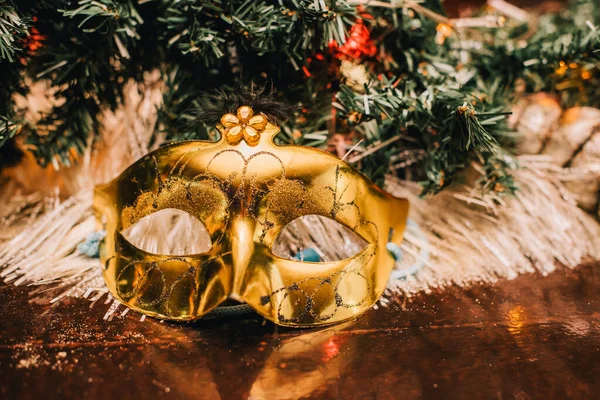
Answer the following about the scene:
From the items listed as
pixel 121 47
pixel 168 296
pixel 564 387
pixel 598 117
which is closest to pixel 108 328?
pixel 168 296

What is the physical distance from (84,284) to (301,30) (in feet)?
1.17

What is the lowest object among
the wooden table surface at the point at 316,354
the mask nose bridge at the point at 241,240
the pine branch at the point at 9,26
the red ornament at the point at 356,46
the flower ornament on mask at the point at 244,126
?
the wooden table surface at the point at 316,354

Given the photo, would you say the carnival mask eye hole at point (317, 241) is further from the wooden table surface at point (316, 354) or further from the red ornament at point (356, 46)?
the red ornament at point (356, 46)

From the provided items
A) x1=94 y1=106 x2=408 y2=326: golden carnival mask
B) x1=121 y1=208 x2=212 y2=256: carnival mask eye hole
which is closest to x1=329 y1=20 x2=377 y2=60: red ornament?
x1=94 y1=106 x2=408 y2=326: golden carnival mask

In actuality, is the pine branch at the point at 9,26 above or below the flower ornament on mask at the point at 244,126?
above

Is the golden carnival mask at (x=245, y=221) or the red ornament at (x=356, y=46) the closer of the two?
the golden carnival mask at (x=245, y=221)

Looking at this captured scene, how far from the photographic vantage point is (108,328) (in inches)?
17.5

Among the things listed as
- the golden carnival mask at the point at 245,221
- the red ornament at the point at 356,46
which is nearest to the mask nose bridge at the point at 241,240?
the golden carnival mask at the point at 245,221

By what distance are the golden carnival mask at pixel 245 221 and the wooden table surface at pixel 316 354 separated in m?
0.02

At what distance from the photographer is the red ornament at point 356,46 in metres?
0.56

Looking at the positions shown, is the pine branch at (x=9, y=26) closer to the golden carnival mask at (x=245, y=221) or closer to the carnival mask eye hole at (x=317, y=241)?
the golden carnival mask at (x=245, y=221)

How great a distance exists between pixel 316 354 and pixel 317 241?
0.17 meters

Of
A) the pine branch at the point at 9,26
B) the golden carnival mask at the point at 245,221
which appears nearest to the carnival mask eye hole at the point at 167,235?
the golden carnival mask at the point at 245,221

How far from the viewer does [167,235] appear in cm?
55
